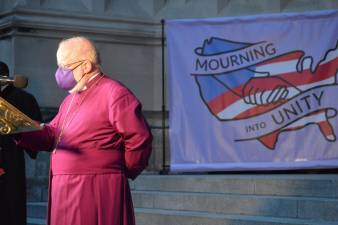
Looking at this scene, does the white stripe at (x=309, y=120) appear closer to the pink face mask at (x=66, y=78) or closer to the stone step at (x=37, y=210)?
the stone step at (x=37, y=210)

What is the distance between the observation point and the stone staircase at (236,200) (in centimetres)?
738

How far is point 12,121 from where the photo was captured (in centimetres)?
433

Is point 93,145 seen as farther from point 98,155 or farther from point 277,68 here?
point 277,68

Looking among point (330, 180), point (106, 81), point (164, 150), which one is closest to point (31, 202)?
point (164, 150)

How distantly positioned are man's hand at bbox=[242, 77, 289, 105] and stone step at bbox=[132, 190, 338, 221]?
1249 mm

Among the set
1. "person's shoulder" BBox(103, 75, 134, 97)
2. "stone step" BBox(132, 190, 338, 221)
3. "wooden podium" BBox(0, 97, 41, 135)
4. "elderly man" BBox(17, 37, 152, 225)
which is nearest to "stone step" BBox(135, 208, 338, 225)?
"stone step" BBox(132, 190, 338, 221)

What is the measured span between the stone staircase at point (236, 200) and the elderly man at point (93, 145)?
2883 mm

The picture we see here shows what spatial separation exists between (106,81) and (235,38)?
4834mm

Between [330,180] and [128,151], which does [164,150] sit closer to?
[330,180]

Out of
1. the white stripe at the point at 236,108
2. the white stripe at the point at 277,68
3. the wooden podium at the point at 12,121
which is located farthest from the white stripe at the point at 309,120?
the wooden podium at the point at 12,121

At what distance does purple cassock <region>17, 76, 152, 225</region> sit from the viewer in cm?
454

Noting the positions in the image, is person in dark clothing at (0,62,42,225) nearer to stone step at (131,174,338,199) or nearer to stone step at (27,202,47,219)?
stone step at (131,174,338,199)

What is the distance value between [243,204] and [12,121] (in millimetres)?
3981

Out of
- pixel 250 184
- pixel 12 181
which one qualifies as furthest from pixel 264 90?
pixel 12 181
